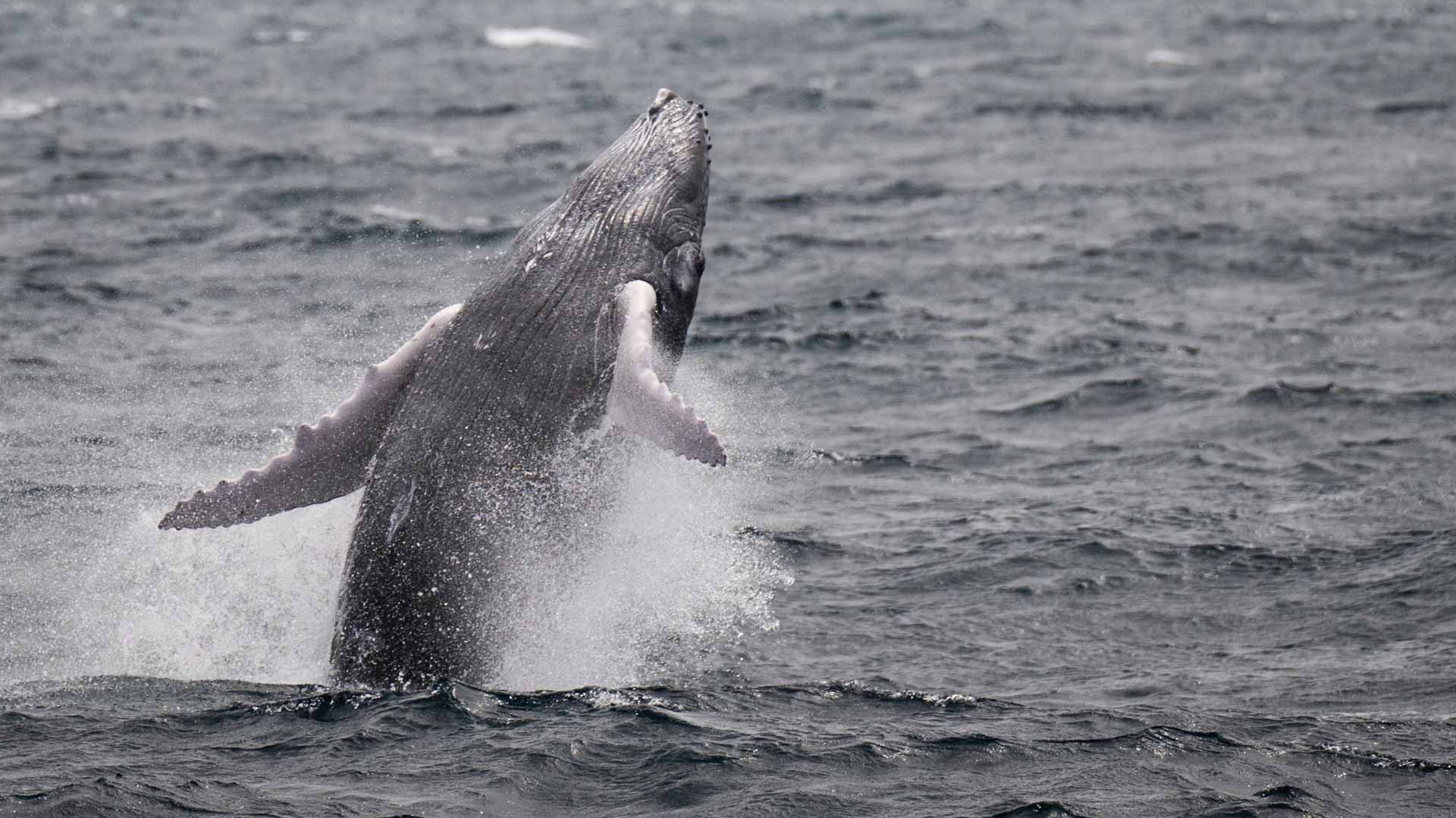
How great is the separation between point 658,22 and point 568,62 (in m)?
9.51

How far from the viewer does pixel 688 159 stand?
44.3ft

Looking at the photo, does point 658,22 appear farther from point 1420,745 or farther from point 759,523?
point 1420,745

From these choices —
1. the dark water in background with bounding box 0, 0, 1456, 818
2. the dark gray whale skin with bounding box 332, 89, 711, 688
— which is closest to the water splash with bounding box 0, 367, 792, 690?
the dark water in background with bounding box 0, 0, 1456, 818

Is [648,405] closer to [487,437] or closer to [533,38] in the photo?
[487,437]

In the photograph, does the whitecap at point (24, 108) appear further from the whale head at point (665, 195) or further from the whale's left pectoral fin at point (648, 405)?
the whale's left pectoral fin at point (648, 405)

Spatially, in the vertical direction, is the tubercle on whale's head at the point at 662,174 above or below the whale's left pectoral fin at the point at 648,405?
above

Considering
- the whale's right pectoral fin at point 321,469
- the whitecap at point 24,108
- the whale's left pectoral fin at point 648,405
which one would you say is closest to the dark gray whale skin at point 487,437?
the whale's right pectoral fin at point 321,469

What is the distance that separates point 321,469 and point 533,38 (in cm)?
4273

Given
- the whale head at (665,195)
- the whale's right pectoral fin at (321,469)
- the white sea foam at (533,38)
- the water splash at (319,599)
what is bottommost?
the water splash at (319,599)

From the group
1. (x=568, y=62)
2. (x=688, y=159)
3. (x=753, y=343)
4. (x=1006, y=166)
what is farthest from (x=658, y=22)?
(x=688, y=159)

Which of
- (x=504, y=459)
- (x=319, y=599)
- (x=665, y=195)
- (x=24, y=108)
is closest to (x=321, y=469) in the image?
(x=504, y=459)

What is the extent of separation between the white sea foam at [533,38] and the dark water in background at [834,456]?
9.32 m

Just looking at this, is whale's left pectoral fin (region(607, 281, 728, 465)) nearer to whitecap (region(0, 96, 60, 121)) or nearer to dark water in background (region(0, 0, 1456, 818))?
dark water in background (region(0, 0, 1456, 818))

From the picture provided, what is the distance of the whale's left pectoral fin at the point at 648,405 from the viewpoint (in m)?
11.1
